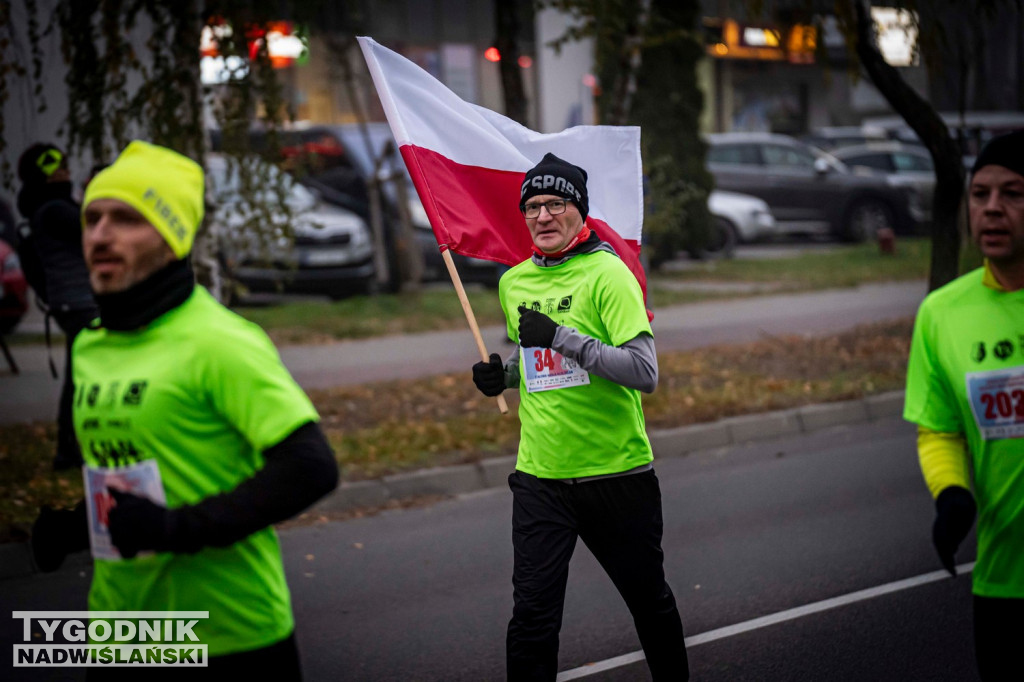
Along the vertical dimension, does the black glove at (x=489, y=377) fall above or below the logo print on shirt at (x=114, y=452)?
below

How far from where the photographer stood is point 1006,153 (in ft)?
9.57

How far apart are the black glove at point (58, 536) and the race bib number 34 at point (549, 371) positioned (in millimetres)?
1606

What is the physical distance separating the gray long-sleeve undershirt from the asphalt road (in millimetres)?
1590

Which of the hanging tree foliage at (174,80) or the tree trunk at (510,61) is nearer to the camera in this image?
the hanging tree foliage at (174,80)

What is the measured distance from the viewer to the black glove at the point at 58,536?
105 inches

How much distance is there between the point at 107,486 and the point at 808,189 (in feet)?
67.8

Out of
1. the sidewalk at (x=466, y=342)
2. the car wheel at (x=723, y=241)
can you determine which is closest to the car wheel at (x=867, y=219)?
the car wheel at (x=723, y=241)

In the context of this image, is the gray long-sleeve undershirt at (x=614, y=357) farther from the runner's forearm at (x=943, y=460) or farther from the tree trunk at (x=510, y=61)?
the tree trunk at (x=510, y=61)

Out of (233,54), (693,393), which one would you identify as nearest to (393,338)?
(693,393)

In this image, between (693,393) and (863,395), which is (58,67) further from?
(863,395)

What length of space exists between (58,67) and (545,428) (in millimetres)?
10369

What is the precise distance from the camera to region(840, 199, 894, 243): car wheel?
22.1 m

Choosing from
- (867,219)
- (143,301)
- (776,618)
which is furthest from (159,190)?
(867,219)

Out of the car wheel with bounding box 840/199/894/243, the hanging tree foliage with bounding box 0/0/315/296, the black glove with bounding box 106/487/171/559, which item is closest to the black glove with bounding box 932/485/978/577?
the black glove with bounding box 106/487/171/559
